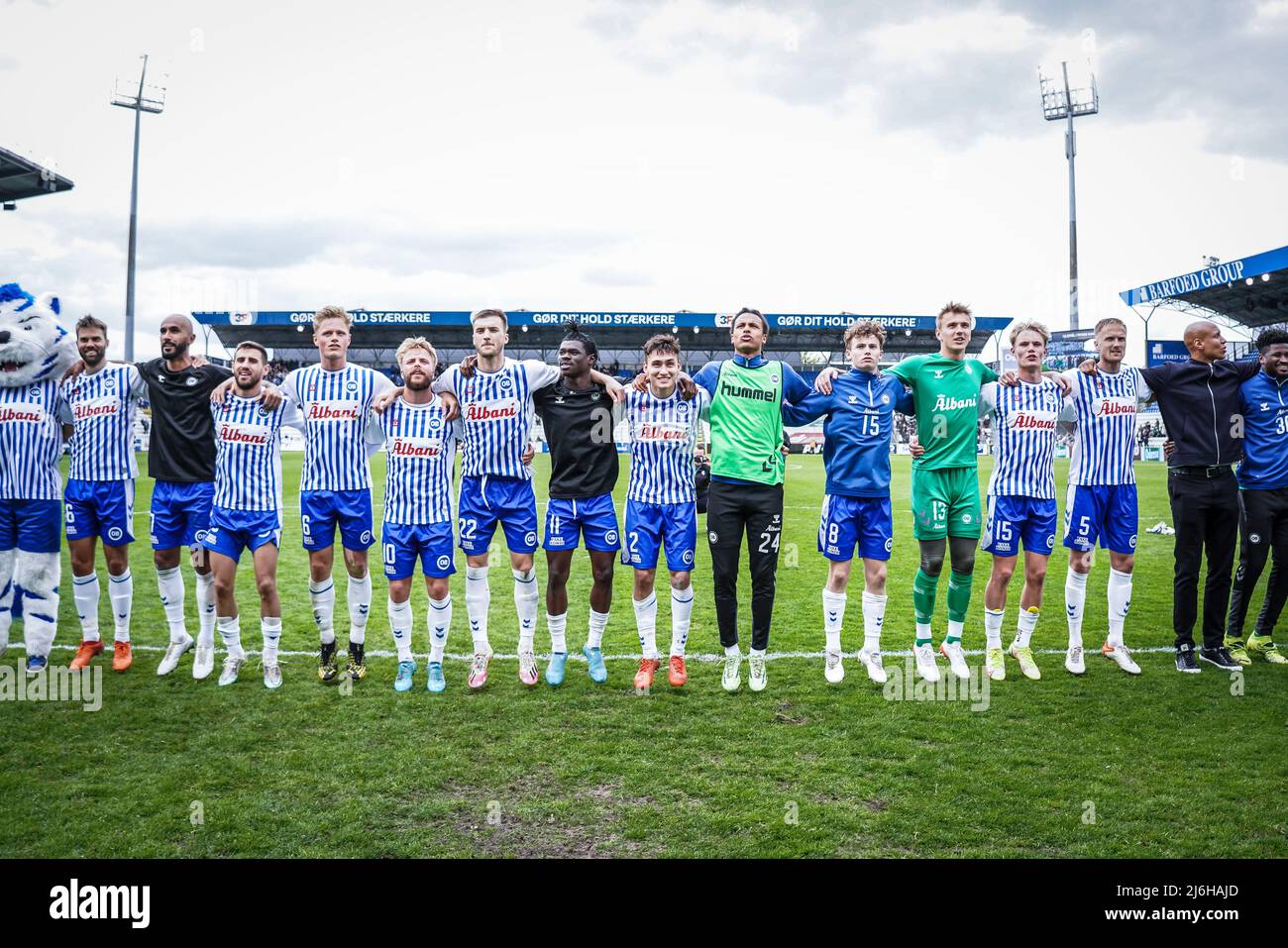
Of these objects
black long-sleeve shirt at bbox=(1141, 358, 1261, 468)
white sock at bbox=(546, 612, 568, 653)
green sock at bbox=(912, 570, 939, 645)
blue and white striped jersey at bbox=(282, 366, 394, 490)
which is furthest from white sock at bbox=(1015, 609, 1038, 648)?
blue and white striped jersey at bbox=(282, 366, 394, 490)

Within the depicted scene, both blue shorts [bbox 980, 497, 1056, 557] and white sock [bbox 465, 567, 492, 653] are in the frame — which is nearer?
white sock [bbox 465, 567, 492, 653]

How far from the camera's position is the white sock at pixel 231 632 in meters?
5.93

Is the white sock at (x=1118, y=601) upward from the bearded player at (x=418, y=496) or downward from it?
downward

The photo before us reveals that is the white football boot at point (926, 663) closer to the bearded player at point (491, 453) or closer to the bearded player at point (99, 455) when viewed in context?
the bearded player at point (491, 453)

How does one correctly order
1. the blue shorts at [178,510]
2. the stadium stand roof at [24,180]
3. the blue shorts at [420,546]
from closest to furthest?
the blue shorts at [420,546] → the blue shorts at [178,510] → the stadium stand roof at [24,180]

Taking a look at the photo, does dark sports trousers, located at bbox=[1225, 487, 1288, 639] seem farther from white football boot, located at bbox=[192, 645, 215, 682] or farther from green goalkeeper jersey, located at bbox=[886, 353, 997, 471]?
white football boot, located at bbox=[192, 645, 215, 682]

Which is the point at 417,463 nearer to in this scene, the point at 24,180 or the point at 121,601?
the point at 121,601

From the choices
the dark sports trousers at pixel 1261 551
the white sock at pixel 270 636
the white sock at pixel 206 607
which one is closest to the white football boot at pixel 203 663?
the white sock at pixel 206 607

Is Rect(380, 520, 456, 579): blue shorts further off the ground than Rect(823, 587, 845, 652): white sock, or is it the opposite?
Rect(380, 520, 456, 579): blue shorts

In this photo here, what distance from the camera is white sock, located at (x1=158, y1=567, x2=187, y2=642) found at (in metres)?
6.25

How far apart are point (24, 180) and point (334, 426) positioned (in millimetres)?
39012

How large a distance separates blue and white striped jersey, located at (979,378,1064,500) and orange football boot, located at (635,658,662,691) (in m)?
2.67

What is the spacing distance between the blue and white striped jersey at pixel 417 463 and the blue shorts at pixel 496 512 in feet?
0.51
